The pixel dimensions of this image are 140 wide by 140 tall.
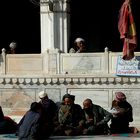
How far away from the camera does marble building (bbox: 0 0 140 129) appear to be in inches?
777

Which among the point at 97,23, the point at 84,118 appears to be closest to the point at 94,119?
the point at 84,118

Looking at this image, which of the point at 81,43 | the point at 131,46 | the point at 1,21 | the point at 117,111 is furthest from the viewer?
the point at 1,21

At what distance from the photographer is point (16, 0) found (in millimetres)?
26656

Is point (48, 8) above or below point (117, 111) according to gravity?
above

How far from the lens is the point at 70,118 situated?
16.5 m

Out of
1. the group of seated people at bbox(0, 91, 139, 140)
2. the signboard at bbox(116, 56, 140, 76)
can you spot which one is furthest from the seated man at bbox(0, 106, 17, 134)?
the signboard at bbox(116, 56, 140, 76)

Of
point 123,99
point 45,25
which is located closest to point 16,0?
point 45,25

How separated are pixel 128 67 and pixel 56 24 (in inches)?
114

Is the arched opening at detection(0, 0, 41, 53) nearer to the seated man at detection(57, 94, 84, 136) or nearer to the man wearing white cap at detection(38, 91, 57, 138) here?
the man wearing white cap at detection(38, 91, 57, 138)

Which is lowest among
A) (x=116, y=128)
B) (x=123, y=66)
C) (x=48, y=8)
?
(x=116, y=128)

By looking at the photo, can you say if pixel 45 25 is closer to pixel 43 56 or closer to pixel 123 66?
pixel 43 56

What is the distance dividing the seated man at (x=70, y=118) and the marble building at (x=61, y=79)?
330cm

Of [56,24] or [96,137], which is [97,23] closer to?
[56,24]

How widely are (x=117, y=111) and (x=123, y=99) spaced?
17.7 inches
